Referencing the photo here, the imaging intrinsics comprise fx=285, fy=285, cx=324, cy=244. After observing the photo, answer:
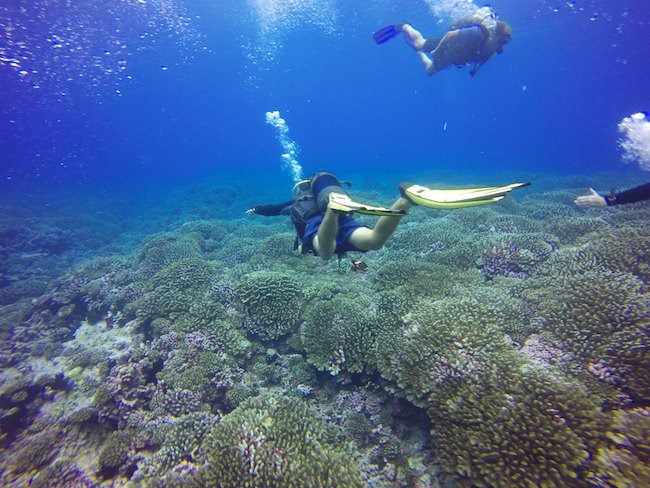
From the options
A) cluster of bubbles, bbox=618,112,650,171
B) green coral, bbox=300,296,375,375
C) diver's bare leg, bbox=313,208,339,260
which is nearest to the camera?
diver's bare leg, bbox=313,208,339,260

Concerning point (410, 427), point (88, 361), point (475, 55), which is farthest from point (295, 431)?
point (475, 55)

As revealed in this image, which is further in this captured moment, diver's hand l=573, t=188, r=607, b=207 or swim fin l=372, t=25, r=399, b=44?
swim fin l=372, t=25, r=399, b=44

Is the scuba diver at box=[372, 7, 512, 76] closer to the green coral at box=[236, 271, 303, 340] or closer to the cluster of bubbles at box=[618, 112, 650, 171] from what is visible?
the green coral at box=[236, 271, 303, 340]

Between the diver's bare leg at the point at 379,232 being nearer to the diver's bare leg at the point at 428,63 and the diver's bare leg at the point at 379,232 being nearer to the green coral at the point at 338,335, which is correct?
the green coral at the point at 338,335

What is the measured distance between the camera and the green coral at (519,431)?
3.31 meters

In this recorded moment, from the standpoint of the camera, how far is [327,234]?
185 inches

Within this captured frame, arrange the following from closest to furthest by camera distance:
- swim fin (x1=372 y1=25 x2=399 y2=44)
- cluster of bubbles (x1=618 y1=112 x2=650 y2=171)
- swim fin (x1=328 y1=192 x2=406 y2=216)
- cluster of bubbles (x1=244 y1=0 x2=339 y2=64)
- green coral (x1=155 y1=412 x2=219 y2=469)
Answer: swim fin (x1=328 y1=192 x2=406 y2=216)
green coral (x1=155 y1=412 x2=219 y2=469)
swim fin (x1=372 y1=25 x2=399 y2=44)
cluster of bubbles (x1=618 y1=112 x2=650 y2=171)
cluster of bubbles (x1=244 y1=0 x2=339 y2=64)

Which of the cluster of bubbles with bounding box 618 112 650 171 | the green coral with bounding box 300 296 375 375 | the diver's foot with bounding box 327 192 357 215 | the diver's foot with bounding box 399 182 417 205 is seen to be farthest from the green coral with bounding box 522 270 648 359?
the cluster of bubbles with bounding box 618 112 650 171

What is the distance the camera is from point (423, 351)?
193 inches

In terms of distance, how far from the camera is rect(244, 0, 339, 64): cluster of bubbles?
60.1 m

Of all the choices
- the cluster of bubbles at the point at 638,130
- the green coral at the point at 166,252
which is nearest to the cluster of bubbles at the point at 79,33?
the green coral at the point at 166,252

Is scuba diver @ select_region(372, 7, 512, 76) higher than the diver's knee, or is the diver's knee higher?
scuba diver @ select_region(372, 7, 512, 76)

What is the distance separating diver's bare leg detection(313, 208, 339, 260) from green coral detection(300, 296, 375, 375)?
1857 millimetres

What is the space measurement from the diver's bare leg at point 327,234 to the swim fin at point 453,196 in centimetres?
111
